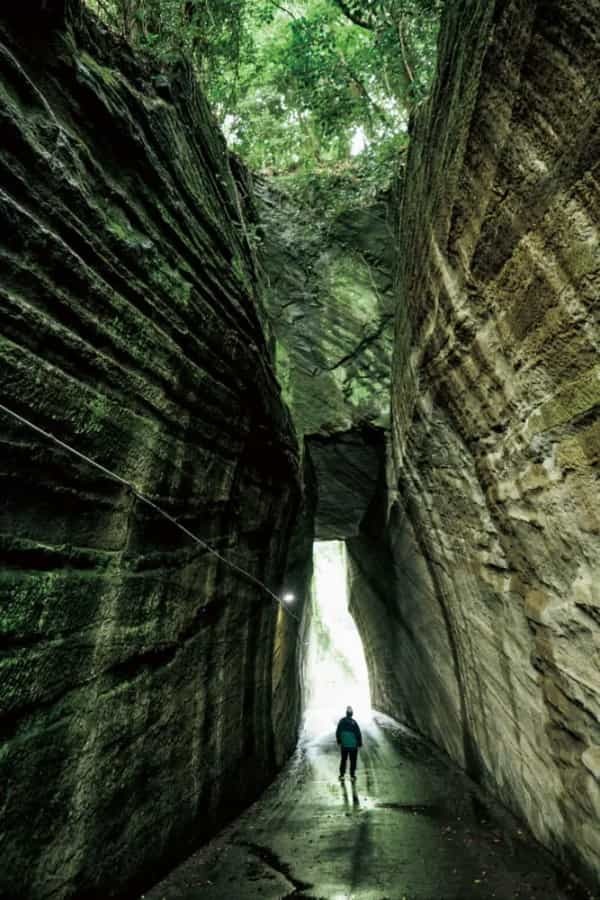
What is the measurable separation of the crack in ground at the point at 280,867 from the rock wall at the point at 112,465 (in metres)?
0.72

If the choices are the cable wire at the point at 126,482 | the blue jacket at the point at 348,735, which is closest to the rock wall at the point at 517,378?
the blue jacket at the point at 348,735

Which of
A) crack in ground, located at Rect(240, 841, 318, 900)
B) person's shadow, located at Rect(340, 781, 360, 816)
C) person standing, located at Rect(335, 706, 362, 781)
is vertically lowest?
crack in ground, located at Rect(240, 841, 318, 900)

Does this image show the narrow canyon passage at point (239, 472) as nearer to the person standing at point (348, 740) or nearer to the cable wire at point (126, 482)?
the cable wire at point (126, 482)

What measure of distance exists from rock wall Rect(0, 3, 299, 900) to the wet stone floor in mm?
571

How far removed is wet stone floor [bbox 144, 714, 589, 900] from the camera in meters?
5.35

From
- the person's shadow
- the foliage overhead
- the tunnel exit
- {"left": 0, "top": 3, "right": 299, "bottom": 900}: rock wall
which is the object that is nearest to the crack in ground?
{"left": 0, "top": 3, "right": 299, "bottom": 900}: rock wall

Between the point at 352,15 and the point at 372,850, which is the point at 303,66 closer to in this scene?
the point at 352,15

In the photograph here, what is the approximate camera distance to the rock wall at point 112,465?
3.90 meters

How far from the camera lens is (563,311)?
4.06m

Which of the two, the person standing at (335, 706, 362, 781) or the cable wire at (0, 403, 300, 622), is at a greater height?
the cable wire at (0, 403, 300, 622)

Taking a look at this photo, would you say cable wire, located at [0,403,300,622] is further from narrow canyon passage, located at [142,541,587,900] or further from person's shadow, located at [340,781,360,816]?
person's shadow, located at [340,781,360,816]

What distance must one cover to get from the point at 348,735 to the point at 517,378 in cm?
856

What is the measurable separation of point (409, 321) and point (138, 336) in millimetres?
4719

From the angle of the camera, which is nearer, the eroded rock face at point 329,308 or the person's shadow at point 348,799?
the person's shadow at point 348,799
